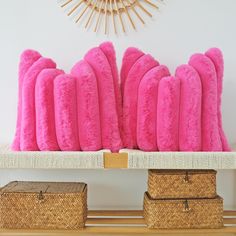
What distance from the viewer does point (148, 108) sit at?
4.41 ft

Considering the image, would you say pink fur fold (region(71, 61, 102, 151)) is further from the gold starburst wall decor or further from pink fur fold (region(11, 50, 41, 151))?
the gold starburst wall decor

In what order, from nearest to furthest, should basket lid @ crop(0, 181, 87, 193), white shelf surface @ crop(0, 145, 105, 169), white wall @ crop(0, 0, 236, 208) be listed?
white shelf surface @ crop(0, 145, 105, 169) < basket lid @ crop(0, 181, 87, 193) < white wall @ crop(0, 0, 236, 208)

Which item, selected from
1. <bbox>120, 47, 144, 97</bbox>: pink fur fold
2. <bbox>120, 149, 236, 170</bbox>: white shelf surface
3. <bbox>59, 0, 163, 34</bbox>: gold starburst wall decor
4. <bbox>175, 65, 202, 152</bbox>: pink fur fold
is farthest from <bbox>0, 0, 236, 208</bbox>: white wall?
<bbox>120, 149, 236, 170</bbox>: white shelf surface

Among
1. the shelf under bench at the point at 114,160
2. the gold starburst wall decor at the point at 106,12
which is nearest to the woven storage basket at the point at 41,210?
the shelf under bench at the point at 114,160

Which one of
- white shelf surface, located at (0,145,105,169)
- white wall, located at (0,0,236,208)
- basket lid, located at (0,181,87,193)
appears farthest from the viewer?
white wall, located at (0,0,236,208)

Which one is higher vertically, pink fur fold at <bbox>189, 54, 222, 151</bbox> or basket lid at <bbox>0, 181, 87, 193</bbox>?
pink fur fold at <bbox>189, 54, 222, 151</bbox>

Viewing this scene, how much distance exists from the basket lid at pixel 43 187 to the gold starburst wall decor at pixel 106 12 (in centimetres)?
61

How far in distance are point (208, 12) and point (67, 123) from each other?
28.5 inches

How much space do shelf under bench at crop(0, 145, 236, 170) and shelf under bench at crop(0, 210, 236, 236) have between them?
22 centimetres

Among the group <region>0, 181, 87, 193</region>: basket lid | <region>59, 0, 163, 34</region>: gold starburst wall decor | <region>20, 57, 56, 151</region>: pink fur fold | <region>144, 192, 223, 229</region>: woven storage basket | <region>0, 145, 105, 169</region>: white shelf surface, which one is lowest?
<region>144, 192, 223, 229</region>: woven storage basket

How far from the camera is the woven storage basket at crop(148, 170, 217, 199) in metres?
1.33

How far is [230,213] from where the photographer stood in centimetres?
150

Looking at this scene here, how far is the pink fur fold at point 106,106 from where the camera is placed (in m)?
1.36

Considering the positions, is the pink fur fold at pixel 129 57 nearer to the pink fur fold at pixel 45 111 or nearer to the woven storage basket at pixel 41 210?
the pink fur fold at pixel 45 111
